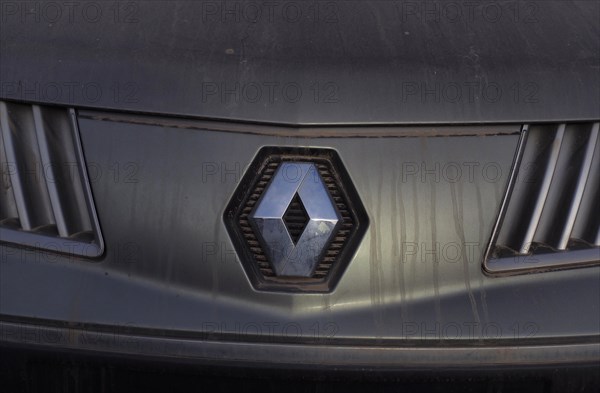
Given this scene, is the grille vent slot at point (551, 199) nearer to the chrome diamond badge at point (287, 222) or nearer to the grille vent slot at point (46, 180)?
the chrome diamond badge at point (287, 222)

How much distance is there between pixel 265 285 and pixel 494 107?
621mm

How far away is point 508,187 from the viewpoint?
1957 millimetres

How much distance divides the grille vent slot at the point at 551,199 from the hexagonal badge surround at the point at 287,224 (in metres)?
0.33

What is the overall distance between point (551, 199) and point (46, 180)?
110cm

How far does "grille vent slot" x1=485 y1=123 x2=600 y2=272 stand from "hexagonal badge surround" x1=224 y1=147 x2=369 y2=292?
0.33m

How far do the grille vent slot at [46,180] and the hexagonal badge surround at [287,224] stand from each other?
0.34 metres

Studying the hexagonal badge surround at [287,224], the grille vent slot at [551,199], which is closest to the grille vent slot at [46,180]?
the hexagonal badge surround at [287,224]

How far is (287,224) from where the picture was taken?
1.89 m

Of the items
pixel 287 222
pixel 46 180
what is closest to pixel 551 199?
pixel 287 222

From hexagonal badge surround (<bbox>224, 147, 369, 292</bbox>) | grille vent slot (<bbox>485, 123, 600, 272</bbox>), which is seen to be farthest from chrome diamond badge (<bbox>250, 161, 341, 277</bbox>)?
grille vent slot (<bbox>485, 123, 600, 272</bbox>)

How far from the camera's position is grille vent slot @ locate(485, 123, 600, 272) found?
6.44ft

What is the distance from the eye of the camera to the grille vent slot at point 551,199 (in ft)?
6.44

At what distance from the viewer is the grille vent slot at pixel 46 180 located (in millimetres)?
1974

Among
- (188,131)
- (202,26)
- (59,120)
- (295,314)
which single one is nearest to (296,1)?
(202,26)
